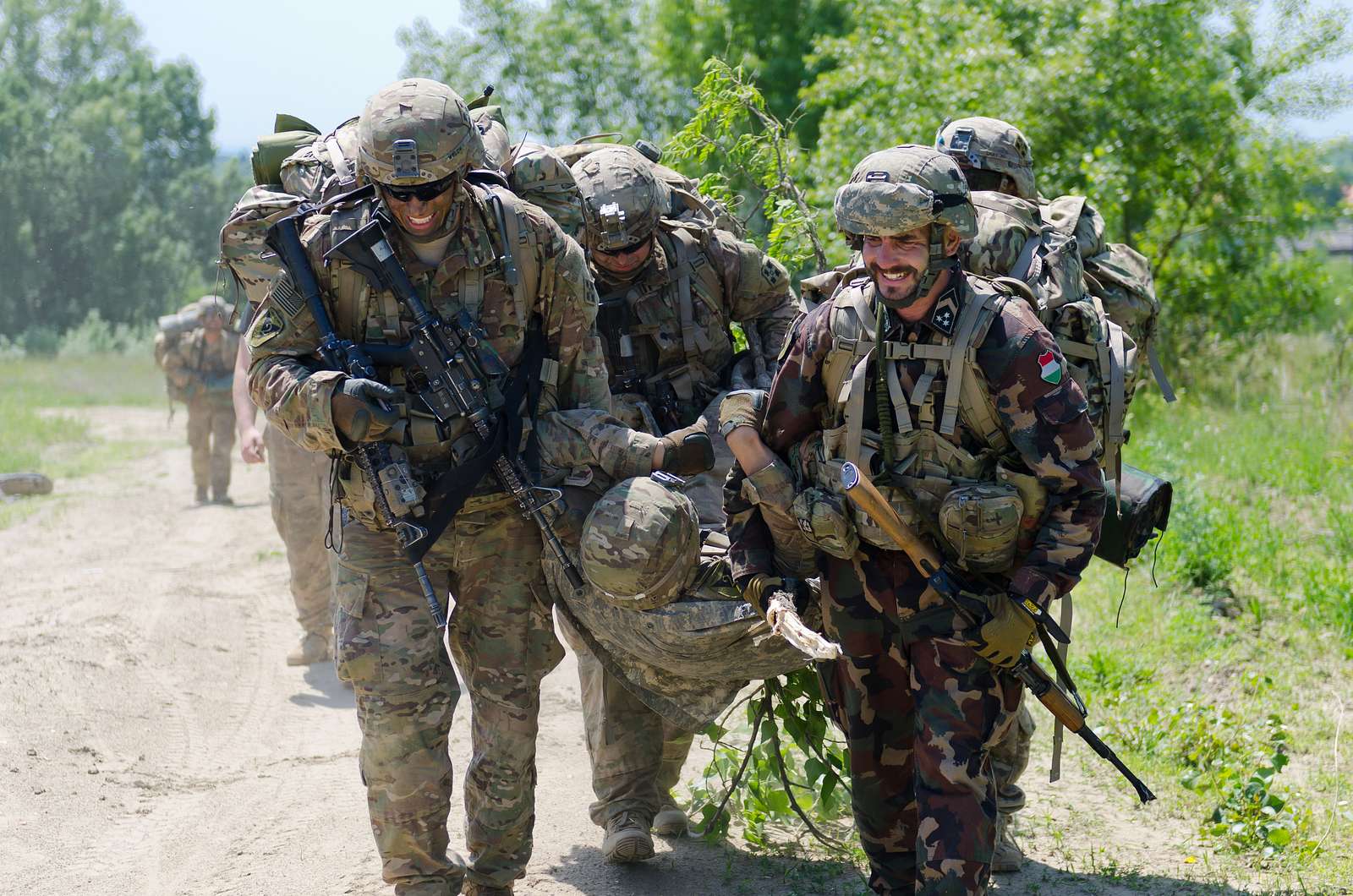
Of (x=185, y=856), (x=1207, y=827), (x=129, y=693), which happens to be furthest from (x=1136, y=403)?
(x=185, y=856)

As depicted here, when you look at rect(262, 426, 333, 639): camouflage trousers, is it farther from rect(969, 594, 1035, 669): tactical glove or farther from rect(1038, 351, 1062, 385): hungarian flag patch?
rect(1038, 351, 1062, 385): hungarian flag patch

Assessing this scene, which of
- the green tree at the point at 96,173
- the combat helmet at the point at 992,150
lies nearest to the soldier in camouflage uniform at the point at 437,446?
the combat helmet at the point at 992,150

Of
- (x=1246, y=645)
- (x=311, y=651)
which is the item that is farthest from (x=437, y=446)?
(x=1246, y=645)

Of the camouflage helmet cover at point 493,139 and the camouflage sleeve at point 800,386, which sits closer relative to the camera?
the camouflage sleeve at point 800,386

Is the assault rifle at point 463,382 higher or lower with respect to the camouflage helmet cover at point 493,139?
lower

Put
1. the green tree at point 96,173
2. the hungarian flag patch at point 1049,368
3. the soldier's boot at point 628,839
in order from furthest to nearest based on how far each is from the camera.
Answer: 1. the green tree at point 96,173
2. the soldier's boot at point 628,839
3. the hungarian flag patch at point 1049,368

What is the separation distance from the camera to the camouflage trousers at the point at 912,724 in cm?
397

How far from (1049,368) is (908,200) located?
23.2 inches

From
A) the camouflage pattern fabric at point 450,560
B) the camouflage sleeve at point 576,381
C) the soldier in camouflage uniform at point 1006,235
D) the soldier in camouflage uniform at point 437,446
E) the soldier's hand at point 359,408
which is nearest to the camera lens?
the soldier's hand at point 359,408

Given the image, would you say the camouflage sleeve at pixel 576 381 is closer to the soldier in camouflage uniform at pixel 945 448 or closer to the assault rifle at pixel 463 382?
the assault rifle at pixel 463 382

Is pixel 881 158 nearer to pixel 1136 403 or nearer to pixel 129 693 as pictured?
pixel 129 693

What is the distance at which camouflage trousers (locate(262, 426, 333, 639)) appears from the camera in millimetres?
8031

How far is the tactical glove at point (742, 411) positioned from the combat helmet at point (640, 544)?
0.96 ft

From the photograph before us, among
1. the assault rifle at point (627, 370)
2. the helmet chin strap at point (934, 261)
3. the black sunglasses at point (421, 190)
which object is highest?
the black sunglasses at point (421, 190)
